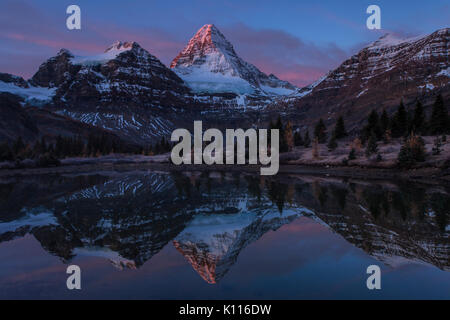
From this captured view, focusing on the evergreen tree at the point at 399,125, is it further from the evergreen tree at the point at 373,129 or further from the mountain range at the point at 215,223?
the mountain range at the point at 215,223

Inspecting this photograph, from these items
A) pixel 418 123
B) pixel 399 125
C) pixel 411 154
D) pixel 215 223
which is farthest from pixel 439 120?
pixel 215 223

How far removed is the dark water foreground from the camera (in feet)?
30.7

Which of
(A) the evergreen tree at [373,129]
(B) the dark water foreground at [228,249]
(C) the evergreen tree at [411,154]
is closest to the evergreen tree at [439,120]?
(A) the evergreen tree at [373,129]

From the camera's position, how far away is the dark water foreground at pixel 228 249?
9.36 m

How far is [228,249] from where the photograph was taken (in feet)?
43.3

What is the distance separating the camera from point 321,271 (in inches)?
420

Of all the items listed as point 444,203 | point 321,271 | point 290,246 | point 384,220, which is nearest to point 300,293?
point 321,271

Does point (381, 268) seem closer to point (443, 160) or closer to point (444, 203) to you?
point (444, 203)

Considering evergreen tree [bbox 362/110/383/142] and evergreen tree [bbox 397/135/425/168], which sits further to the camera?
evergreen tree [bbox 362/110/383/142]

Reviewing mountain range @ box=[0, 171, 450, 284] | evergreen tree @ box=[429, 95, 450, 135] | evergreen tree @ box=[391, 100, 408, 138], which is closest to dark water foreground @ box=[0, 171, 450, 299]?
mountain range @ box=[0, 171, 450, 284]

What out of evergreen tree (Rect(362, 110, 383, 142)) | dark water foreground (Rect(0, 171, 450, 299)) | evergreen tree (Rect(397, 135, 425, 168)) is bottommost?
dark water foreground (Rect(0, 171, 450, 299))

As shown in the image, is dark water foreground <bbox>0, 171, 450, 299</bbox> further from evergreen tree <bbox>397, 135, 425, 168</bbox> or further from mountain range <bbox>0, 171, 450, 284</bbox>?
evergreen tree <bbox>397, 135, 425, 168</bbox>

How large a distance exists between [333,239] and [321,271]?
4170 mm

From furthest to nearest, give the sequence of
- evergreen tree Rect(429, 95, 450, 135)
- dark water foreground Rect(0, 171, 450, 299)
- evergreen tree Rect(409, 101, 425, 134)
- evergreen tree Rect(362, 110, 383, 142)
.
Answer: evergreen tree Rect(362, 110, 383, 142), evergreen tree Rect(409, 101, 425, 134), evergreen tree Rect(429, 95, 450, 135), dark water foreground Rect(0, 171, 450, 299)
